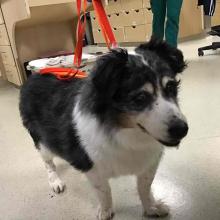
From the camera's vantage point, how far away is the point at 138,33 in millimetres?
5410

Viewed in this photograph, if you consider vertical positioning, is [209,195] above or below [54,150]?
below

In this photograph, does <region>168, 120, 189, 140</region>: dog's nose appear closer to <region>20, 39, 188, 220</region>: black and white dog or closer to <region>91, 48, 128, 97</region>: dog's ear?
<region>20, 39, 188, 220</region>: black and white dog

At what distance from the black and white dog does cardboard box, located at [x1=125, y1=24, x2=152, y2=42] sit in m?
4.16

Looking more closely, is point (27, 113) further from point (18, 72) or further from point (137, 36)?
point (137, 36)

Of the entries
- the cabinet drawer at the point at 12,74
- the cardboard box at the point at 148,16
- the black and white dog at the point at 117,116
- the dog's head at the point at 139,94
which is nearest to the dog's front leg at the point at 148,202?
the black and white dog at the point at 117,116

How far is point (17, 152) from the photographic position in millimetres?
2020

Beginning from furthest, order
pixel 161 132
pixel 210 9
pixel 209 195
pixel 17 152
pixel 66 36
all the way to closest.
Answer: pixel 210 9 < pixel 66 36 < pixel 17 152 < pixel 209 195 < pixel 161 132

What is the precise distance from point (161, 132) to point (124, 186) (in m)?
0.69

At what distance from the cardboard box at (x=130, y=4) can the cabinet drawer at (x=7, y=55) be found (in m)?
2.63

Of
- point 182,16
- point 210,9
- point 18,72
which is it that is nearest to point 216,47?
point 210,9

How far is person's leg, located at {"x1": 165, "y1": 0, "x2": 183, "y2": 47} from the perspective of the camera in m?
2.53

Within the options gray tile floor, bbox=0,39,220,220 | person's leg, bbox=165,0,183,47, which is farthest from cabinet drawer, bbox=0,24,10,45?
person's leg, bbox=165,0,183,47

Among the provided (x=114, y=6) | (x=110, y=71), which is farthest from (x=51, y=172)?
(x=114, y=6)

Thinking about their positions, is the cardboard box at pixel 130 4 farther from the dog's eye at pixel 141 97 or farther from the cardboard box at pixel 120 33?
the dog's eye at pixel 141 97
